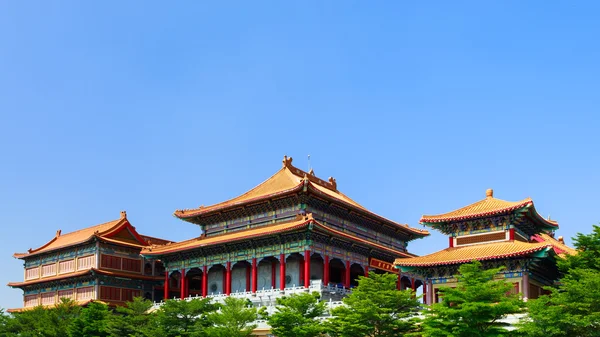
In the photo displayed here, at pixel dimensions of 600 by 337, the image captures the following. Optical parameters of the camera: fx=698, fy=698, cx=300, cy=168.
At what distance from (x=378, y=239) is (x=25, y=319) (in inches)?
1165

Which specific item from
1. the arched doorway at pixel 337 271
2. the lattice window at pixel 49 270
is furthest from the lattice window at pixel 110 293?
the arched doorway at pixel 337 271

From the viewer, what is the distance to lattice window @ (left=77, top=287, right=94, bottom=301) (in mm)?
62406

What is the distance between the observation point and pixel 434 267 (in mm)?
39531

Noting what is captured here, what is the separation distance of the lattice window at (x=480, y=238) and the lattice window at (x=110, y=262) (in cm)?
3450

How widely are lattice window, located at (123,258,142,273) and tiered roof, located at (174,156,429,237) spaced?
8720 mm

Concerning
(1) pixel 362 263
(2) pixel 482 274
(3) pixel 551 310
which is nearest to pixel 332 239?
A: (1) pixel 362 263

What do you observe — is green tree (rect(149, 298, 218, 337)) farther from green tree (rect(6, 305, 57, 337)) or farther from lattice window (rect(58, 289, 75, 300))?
lattice window (rect(58, 289, 75, 300))

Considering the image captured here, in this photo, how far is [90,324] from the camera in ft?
163

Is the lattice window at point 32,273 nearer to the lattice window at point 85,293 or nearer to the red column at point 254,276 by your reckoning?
the lattice window at point 85,293

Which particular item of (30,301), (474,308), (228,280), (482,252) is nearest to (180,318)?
(228,280)

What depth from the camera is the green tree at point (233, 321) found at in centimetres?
3931

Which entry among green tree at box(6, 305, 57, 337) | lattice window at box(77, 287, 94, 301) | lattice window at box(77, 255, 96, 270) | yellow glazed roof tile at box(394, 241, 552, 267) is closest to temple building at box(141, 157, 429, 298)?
lattice window at box(77, 255, 96, 270)

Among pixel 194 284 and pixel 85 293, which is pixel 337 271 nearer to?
pixel 194 284

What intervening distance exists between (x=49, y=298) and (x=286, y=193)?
30.9 meters
